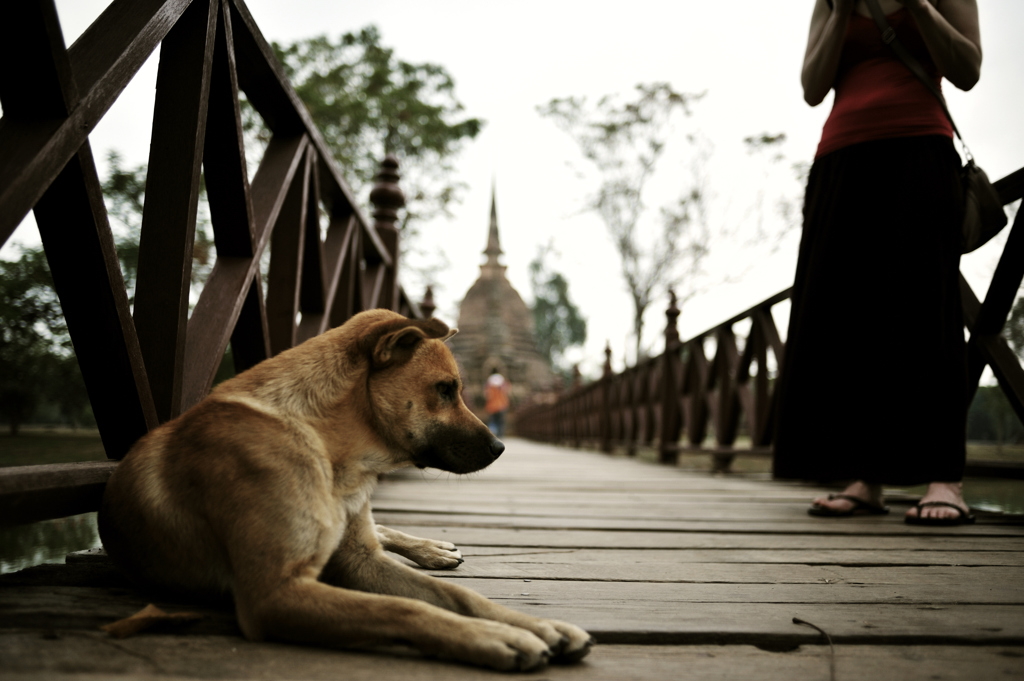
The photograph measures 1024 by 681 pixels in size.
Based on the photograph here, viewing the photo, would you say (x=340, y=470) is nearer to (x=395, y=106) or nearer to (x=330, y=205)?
(x=330, y=205)

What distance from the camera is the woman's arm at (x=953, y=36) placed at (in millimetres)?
2264

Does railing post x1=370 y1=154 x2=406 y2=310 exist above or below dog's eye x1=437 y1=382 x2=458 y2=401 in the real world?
above

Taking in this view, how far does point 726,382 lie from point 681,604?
406cm

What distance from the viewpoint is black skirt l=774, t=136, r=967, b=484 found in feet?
7.96

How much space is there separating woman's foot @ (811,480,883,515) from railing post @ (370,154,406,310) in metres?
2.63

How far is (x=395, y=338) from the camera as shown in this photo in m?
1.45

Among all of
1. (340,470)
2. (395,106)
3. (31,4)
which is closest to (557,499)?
(340,470)

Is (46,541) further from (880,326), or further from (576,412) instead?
(576,412)

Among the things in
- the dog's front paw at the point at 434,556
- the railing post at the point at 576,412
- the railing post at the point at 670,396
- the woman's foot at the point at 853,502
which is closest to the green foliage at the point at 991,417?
the woman's foot at the point at 853,502

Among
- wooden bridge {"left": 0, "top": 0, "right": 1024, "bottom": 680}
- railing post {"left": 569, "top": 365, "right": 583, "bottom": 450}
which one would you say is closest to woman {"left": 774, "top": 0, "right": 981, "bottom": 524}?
wooden bridge {"left": 0, "top": 0, "right": 1024, "bottom": 680}

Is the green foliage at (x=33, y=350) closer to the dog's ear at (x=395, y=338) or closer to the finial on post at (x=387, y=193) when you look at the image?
the dog's ear at (x=395, y=338)

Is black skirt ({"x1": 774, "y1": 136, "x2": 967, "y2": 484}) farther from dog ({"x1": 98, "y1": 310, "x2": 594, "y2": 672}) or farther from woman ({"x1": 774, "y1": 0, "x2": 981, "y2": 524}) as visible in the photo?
dog ({"x1": 98, "y1": 310, "x2": 594, "y2": 672})

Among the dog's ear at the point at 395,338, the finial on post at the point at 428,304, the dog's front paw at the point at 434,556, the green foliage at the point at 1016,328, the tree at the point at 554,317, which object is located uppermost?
the tree at the point at 554,317

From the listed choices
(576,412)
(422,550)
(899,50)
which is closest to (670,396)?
(899,50)
